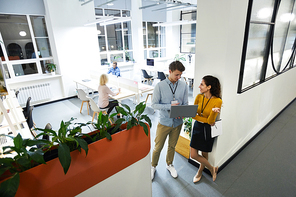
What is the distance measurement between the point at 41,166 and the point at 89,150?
294mm

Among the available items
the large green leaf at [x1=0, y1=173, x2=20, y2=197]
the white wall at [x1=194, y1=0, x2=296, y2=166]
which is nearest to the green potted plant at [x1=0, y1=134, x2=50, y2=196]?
the large green leaf at [x1=0, y1=173, x2=20, y2=197]

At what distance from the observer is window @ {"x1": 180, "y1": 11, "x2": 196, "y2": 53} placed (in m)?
9.25

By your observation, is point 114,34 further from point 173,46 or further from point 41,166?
point 41,166

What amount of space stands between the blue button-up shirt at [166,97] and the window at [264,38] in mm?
822

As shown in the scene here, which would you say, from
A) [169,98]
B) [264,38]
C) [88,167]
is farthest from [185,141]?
[264,38]

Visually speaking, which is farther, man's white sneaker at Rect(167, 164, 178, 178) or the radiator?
the radiator

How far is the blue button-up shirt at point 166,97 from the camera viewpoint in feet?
7.00

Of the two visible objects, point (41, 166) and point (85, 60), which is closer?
point (41, 166)

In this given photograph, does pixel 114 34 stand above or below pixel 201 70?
above

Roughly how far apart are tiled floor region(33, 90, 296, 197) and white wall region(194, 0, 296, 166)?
0.23 meters

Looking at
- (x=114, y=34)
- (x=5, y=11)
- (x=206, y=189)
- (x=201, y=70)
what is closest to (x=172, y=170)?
(x=206, y=189)

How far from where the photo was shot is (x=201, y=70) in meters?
2.18

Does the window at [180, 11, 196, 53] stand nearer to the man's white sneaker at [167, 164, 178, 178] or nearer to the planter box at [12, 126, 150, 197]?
the man's white sneaker at [167, 164, 178, 178]

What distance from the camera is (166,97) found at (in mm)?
2160
